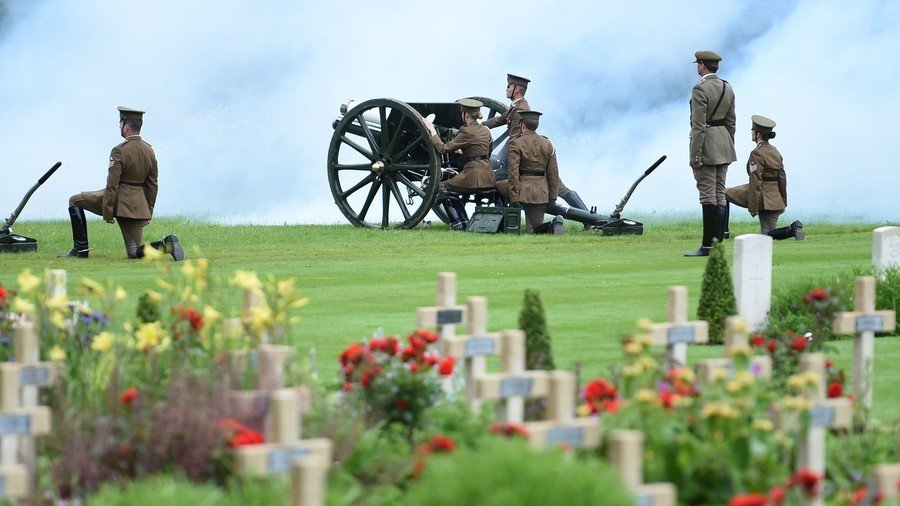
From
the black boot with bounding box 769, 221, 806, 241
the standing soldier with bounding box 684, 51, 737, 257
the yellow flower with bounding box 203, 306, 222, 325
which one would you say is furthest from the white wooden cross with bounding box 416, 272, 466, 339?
Result: the black boot with bounding box 769, 221, 806, 241

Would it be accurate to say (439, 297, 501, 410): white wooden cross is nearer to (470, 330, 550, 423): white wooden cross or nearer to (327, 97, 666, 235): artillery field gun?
(470, 330, 550, 423): white wooden cross

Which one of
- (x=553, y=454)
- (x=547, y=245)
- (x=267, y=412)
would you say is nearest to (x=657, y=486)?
(x=553, y=454)

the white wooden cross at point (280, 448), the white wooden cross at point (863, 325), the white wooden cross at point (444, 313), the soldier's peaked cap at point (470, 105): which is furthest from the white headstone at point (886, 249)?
the soldier's peaked cap at point (470, 105)

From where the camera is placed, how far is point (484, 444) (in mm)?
4930

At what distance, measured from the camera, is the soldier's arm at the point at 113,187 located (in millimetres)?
16047

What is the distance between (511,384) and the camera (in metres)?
5.35

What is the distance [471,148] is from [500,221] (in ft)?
3.24

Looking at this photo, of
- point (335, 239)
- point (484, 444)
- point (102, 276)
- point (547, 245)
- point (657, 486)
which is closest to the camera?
point (657, 486)

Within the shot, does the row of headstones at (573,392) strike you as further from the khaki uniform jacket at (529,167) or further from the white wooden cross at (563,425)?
the khaki uniform jacket at (529,167)

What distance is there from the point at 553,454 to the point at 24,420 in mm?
1667

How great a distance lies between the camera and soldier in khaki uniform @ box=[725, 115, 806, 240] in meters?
18.6

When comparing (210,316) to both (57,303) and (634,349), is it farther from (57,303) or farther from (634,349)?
(634,349)

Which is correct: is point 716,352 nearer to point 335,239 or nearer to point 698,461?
point 698,461

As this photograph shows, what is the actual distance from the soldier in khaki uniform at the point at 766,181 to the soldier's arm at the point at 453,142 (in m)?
3.45
